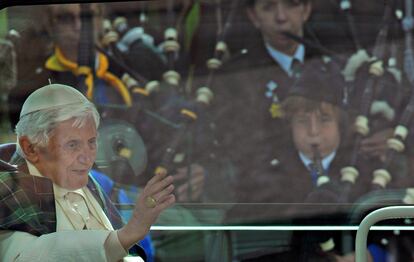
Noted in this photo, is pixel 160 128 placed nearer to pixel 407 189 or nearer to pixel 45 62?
pixel 45 62

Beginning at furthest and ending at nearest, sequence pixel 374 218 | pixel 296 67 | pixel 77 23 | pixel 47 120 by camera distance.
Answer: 1. pixel 296 67
2. pixel 77 23
3. pixel 47 120
4. pixel 374 218

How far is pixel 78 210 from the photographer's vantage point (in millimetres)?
2721

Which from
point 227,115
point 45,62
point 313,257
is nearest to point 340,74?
point 227,115

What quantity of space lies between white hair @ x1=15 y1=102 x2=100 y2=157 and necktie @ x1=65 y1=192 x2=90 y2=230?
18cm

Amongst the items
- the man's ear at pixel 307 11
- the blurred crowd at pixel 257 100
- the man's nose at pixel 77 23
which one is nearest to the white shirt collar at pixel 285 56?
the blurred crowd at pixel 257 100

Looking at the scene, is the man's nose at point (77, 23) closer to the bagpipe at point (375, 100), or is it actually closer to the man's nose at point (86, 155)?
the man's nose at point (86, 155)

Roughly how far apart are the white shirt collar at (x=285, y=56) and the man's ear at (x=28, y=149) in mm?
968

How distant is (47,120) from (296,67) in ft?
3.34

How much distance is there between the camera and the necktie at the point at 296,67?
129 inches

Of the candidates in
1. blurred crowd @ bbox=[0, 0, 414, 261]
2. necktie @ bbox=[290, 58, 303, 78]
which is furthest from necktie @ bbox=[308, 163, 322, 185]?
necktie @ bbox=[290, 58, 303, 78]

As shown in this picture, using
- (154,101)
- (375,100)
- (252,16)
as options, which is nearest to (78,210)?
(154,101)

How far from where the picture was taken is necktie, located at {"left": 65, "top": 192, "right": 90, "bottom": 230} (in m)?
2.70

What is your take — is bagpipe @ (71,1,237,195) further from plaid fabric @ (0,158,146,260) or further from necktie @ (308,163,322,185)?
plaid fabric @ (0,158,146,260)

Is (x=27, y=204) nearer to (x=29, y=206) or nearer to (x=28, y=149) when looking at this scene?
(x=29, y=206)
